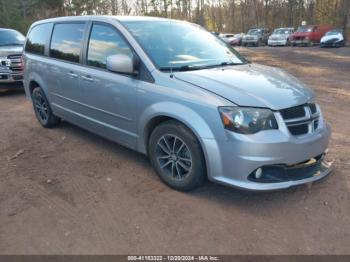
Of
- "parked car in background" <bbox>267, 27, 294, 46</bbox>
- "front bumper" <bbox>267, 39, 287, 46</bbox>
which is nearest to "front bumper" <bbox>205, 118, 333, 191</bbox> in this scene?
"front bumper" <bbox>267, 39, 287, 46</bbox>

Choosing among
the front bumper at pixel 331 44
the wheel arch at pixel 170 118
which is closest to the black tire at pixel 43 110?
the wheel arch at pixel 170 118

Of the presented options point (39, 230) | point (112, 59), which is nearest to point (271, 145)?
point (112, 59)

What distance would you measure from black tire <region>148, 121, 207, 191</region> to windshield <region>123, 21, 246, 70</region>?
2.50 ft

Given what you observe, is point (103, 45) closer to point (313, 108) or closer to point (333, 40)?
point (313, 108)

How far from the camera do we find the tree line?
1533 inches

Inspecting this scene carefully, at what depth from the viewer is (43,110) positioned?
6.74 metres

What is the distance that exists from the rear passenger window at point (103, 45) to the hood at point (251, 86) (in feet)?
3.05

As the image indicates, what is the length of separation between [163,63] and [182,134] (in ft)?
3.04

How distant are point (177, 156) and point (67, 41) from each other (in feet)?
9.10

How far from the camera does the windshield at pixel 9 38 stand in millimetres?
11243

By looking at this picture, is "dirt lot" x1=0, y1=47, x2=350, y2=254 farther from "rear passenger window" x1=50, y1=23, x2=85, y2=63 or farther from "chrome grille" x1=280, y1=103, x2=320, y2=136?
"rear passenger window" x1=50, y1=23, x2=85, y2=63

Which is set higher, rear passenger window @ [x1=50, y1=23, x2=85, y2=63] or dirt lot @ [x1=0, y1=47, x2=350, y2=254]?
rear passenger window @ [x1=50, y1=23, x2=85, y2=63]

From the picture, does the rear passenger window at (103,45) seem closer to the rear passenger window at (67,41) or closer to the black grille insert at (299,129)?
the rear passenger window at (67,41)

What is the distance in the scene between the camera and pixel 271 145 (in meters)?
3.52
